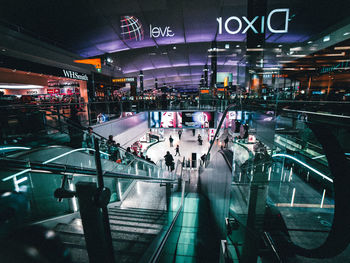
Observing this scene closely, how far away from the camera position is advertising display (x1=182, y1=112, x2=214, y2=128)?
47.8ft

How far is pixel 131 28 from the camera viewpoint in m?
11.1

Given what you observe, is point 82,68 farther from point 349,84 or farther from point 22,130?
point 349,84

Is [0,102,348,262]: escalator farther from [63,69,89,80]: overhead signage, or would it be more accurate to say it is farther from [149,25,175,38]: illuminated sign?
[149,25,175,38]: illuminated sign

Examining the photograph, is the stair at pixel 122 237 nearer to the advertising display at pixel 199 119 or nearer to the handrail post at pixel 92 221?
the handrail post at pixel 92 221

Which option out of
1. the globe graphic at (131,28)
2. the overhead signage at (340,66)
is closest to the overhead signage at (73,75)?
the globe graphic at (131,28)

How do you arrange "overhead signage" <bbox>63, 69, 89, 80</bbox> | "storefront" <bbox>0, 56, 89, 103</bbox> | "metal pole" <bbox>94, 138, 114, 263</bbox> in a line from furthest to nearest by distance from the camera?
"overhead signage" <bbox>63, 69, 89, 80</bbox> → "storefront" <bbox>0, 56, 89, 103</bbox> → "metal pole" <bbox>94, 138, 114, 263</bbox>

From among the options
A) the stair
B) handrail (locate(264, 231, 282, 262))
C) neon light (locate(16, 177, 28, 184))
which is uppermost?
neon light (locate(16, 177, 28, 184))

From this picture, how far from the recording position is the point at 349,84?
11.8 meters

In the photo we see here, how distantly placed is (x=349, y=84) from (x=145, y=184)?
1639 centimetres

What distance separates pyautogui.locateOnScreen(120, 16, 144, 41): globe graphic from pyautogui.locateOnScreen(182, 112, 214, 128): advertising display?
290 inches

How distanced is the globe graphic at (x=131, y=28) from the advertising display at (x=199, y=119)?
7370mm

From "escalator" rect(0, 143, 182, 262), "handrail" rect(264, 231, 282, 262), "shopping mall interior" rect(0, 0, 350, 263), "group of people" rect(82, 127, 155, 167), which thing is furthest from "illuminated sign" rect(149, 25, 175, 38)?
"handrail" rect(264, 231, 282, 262)

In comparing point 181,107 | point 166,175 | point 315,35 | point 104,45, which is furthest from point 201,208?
point 315,35

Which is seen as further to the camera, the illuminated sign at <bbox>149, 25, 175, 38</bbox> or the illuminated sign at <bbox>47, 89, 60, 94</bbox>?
the illuminated sign at <bbox>47, 89, 60, 94</bbox>
